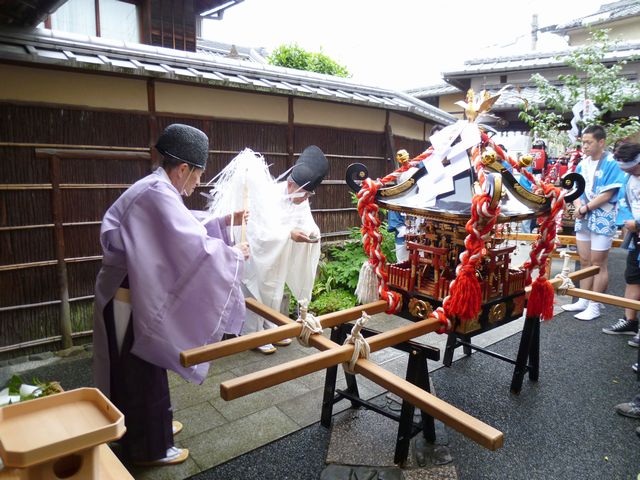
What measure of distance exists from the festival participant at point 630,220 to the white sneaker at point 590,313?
0.35m

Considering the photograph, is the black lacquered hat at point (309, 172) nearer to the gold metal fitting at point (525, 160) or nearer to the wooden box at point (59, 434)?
the gold metal fitting at point (525, 160)

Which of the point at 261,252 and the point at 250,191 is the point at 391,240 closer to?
the point at 261,252

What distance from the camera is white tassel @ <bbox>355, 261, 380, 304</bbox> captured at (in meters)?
3.43

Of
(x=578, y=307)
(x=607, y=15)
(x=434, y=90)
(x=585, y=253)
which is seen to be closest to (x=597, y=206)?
(x=585, y=253)

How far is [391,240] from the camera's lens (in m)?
7.73

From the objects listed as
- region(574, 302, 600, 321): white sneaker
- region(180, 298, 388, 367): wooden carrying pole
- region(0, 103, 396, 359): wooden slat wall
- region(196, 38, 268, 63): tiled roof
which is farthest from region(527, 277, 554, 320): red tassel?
region(196, 38, 268, 63): tiled roof

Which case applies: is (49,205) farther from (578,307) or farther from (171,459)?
(578,307)

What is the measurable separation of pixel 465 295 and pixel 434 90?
15.6 m

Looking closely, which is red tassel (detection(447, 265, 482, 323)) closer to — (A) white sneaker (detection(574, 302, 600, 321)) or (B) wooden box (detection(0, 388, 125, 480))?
(B) wooden box (detection(0, 388, 125, 480))

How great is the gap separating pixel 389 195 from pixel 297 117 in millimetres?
4062

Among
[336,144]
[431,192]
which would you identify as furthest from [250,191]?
[336,144]

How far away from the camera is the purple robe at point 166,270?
2705 millimetres

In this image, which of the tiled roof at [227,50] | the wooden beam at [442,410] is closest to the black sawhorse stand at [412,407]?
the wooden beam at [442,410]

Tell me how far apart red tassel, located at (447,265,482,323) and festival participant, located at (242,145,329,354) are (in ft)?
6.95
